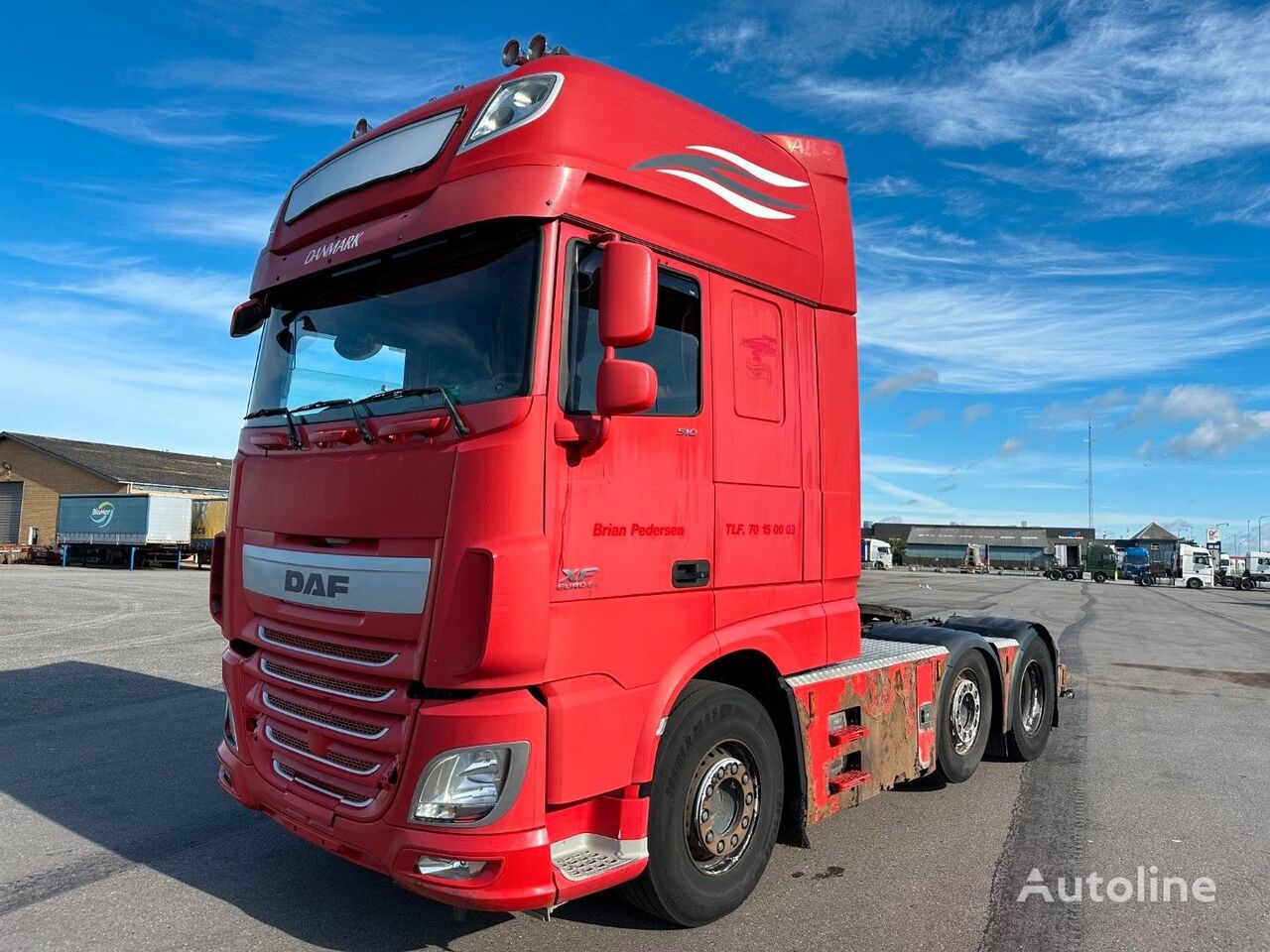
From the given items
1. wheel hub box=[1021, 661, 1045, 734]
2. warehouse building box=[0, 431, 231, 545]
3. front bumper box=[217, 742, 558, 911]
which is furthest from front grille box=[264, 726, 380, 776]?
warehouse building box=[0, 431, 231, 545]

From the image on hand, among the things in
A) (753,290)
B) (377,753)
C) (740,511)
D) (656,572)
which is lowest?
(377,753)

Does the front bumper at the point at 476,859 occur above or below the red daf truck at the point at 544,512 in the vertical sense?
below

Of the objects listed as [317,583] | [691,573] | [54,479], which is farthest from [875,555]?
[317,583]

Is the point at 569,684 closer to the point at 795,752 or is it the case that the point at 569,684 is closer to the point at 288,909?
the point at 795,752

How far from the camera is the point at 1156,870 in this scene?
A: 4.45m

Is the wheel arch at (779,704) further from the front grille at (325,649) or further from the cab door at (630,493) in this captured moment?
the front grille at (325,649)

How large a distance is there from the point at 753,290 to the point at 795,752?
2.26 metres

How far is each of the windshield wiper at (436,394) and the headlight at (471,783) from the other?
114cm

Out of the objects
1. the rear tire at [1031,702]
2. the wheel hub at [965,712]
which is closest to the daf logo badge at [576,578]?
the wheel hub at [965,712]

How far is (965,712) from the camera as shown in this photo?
19.8 ft

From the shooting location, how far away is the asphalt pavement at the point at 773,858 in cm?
361

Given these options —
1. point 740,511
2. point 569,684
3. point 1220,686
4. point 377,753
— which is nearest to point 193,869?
point 377,753

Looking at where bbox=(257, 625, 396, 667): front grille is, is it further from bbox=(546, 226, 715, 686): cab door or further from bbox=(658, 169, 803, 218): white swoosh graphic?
bbox=(658, 169, 803, 218): white swoosh graphic

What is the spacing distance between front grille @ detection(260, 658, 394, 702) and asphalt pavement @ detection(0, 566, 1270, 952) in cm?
95
